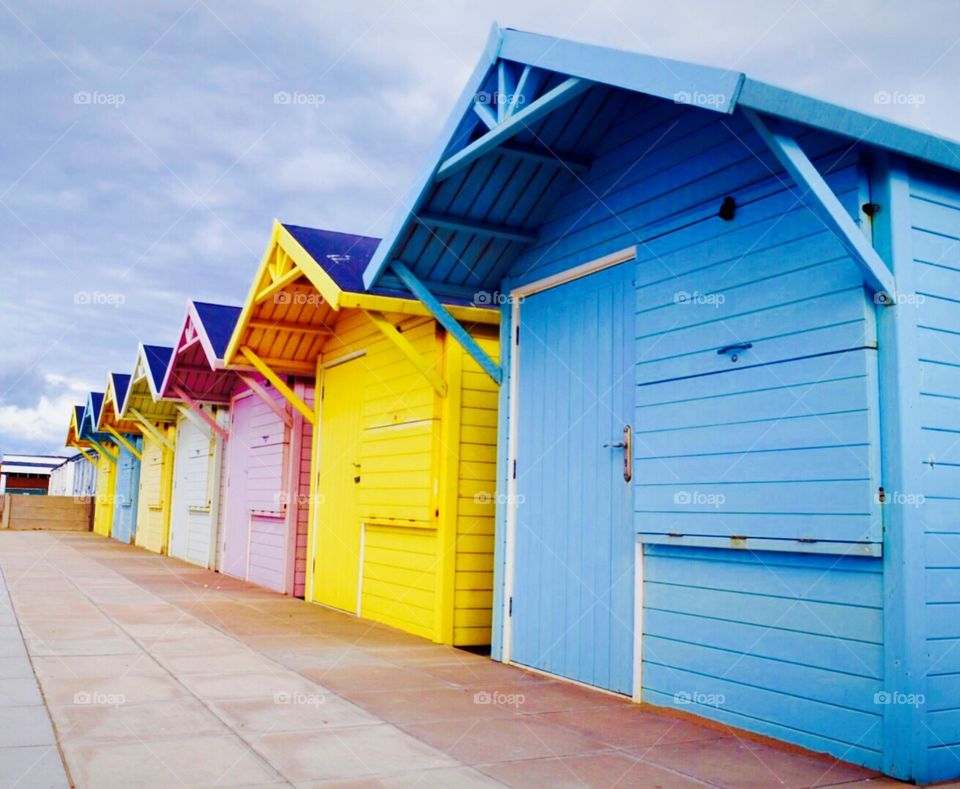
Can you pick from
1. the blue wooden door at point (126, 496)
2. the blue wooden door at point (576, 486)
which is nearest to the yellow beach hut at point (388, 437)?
the blue wooden door at point (576, 486)

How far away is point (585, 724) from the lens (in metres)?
5.24

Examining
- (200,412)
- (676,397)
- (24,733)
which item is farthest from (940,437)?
(200,412)

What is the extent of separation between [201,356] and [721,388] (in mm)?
13083

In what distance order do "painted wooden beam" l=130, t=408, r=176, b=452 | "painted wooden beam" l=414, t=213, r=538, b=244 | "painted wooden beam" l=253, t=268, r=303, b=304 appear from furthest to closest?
1. "painted wooden beam" l=130, t=408, r=176, b=452
2. "painted wooden beam" l=253, t=268, r=303, b=304
3. "painted wooden beam" l=414, t=213, r=538, b=244

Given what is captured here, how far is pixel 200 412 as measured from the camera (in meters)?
16.8

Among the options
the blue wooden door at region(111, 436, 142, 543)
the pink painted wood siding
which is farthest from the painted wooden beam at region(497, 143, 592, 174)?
the blue wooden door at region(111, 436, 142, 543)

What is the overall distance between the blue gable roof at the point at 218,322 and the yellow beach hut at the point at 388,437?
1623 millimetres

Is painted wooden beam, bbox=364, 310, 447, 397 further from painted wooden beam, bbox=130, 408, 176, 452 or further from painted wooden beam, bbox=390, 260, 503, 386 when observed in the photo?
painted wooden beam, bbox=130, 408, 176, 452

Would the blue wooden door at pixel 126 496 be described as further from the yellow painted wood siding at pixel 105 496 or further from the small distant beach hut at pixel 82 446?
the small distant beach hut at pixel 82 446

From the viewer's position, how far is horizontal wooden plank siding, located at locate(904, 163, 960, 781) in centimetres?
416

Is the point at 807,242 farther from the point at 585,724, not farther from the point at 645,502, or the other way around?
the point at 585,724

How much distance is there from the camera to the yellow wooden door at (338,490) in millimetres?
10695

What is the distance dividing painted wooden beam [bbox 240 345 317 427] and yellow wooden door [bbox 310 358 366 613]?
23 centimetres

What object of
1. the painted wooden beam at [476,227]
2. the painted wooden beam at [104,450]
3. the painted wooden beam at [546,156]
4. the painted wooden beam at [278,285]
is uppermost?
the painted wooden beam at [546,156]
